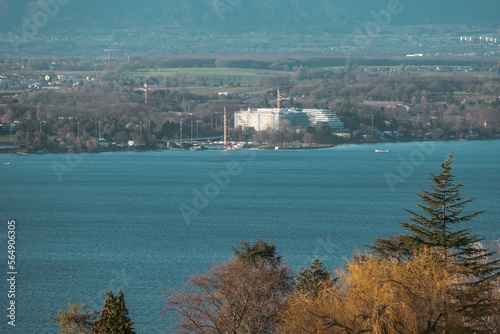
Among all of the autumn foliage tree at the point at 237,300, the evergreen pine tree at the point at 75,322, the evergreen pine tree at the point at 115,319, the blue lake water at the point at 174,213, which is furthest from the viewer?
the blue lake water at the point at 174,213

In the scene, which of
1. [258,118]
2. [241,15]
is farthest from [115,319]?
[241,15]

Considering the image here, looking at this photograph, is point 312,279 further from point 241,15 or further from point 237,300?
point 241,15

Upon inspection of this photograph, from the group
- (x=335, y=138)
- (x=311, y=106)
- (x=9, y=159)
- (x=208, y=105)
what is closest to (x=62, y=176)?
(x=9, y=159)

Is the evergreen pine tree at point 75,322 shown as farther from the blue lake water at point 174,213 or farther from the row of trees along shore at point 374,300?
the blue lake water at point 174,213

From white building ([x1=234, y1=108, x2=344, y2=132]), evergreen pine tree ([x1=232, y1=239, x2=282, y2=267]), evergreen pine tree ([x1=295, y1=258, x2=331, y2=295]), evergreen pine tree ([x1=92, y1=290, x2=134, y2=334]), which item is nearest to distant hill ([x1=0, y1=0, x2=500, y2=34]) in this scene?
white building ([x1=234, y1=108, x2=344, y2=132])

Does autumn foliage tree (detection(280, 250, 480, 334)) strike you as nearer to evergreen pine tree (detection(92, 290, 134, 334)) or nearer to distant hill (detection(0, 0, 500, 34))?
evergreen pine tree (detection(92, 290, 134, 334))

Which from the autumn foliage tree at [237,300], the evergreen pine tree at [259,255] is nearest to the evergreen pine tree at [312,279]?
the autumn foliage tree at [237,300]
